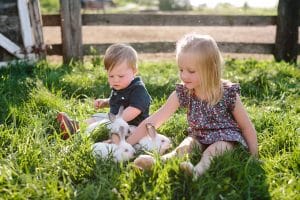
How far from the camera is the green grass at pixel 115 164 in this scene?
2.62m

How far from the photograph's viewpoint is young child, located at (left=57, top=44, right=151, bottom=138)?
3645mm

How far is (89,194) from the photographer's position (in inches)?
101

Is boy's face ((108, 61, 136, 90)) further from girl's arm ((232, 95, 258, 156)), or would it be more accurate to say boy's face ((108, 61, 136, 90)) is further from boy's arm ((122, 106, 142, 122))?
girl's arm ((232, 95, 258, 156))

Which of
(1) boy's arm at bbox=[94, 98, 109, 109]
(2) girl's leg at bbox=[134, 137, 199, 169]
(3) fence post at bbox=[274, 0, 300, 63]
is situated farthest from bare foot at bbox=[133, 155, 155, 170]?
(3) fence post at bbox=[274, 0, 300, 63]

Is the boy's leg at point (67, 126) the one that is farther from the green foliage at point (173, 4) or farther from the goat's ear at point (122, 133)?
the green foliage at point (173, 4)

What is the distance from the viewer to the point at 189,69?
315cm

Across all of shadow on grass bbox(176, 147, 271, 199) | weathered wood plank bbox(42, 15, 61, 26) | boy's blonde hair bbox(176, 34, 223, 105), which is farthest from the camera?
weathered wood plank bbox(42, 15, 61, 26)

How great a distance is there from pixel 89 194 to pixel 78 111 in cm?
175

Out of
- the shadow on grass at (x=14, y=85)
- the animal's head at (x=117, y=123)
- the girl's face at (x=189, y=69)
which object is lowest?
the shadow on grass at (x=14, y=85)

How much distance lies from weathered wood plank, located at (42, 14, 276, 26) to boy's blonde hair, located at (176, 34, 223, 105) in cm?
417

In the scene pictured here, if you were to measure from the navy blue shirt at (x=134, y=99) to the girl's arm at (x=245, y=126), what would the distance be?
777 mm

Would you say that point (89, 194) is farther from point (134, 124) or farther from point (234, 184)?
point (134, 124)

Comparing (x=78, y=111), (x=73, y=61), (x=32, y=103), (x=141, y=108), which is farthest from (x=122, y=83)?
(x=73, y=61)

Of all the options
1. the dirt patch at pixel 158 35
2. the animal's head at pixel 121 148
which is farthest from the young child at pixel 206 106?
the dirt patch at pixel 158 35
